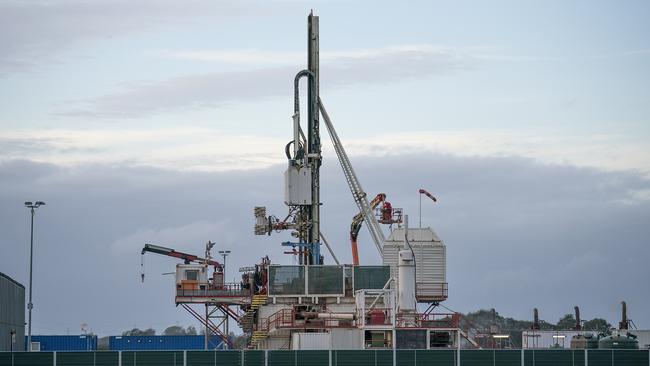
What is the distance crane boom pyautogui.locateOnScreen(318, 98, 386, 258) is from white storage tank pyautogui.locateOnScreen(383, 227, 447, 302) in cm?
319

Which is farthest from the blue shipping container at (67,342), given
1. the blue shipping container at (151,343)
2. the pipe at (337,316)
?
the pipe at (337,316)

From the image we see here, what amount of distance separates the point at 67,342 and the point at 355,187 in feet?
163

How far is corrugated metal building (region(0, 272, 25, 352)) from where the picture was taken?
115m

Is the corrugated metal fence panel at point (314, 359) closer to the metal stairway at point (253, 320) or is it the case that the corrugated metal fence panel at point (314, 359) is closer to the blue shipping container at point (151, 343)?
the metal stairway at point (253, 320)

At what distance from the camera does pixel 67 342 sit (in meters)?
163

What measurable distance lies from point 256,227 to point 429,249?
15.7 metres

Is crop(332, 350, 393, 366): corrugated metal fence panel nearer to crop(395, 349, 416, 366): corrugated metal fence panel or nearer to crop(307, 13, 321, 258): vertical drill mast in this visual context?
crop(395, 349, 416, 366): corrugated metal fence panel

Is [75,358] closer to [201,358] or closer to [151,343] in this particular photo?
[201,358]

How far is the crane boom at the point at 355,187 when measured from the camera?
125312 mm

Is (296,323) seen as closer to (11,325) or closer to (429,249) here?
(429,249)

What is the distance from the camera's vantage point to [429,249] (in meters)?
121

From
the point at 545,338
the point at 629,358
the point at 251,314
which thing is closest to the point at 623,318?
the point at 545,338

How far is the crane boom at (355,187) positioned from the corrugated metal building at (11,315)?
3032 cm

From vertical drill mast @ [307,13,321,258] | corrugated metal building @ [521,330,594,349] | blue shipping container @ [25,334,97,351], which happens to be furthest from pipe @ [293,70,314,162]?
blue shipping container @ [25,334,97,351]
